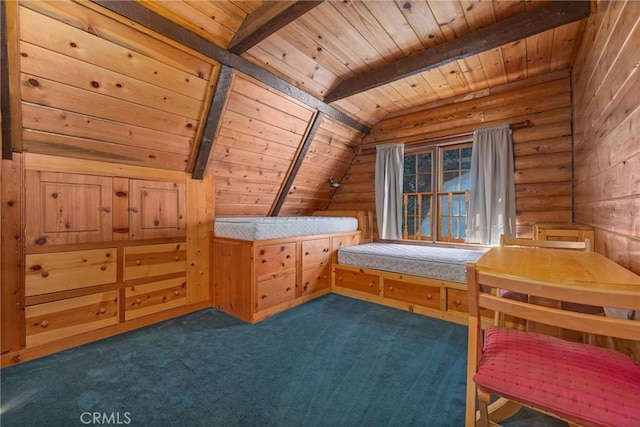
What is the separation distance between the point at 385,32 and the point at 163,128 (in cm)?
203

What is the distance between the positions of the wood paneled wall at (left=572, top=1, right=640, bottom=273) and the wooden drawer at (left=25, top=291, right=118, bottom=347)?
11.1 ft

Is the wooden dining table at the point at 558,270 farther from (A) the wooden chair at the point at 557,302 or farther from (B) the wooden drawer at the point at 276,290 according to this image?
(B) the wooden drawer at the point at 276,290

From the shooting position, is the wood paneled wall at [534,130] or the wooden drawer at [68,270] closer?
the wooden drawer at [68,270]

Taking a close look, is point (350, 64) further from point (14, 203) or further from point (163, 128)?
point (14, 203)

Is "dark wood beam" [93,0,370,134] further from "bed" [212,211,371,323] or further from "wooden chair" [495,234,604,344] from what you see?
"wooden chair" [495,234,604,344]

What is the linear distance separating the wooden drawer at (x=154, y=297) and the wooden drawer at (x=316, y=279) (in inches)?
48.9

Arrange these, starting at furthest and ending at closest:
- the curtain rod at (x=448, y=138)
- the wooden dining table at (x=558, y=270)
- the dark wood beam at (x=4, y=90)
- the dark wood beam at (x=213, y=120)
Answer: the curtain rod at (x=448, y=138) < the dark wood beam at (x=213, y=120) < the dark wood beam at (x=4, y=90) < the wooden dining table at (x=558, y=270)

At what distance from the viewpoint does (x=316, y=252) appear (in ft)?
10.5

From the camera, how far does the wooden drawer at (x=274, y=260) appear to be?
101 inches

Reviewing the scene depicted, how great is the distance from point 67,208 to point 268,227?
1.55 metres

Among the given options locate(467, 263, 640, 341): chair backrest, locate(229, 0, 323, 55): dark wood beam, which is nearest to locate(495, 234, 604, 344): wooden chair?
locate(467, 263, 640, 341): chair backrest

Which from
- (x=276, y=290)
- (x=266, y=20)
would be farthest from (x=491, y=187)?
(x=266, y=20)

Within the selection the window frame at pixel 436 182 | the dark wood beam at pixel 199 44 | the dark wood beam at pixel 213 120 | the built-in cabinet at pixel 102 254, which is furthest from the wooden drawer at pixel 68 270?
the window frame at pixel 436 182

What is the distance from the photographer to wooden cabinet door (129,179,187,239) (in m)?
2.40
